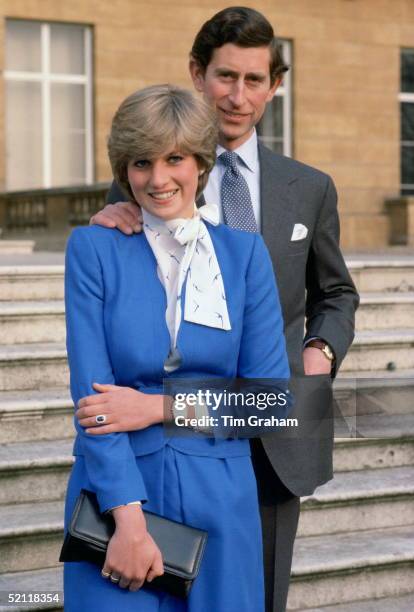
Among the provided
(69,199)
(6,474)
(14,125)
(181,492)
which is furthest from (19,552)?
(14,125)

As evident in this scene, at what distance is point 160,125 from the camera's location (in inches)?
88.0

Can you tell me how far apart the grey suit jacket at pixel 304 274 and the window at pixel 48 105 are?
12344 millimetres

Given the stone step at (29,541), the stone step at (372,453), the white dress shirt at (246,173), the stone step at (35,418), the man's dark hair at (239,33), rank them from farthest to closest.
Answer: the stone step at (372,453)
the stone step at (35,418)
the stone step at (29,541)
the white dress shirt at (246,173)
the man's dark hair at (239,33)

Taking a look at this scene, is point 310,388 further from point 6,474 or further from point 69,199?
point 69,199

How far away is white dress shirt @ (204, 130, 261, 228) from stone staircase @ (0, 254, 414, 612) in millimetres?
1125

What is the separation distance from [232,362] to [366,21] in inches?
605

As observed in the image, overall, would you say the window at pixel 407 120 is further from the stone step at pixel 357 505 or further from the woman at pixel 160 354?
the woman at pixel 160 354

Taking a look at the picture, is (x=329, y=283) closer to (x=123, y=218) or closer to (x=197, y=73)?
(x=197, y=73)

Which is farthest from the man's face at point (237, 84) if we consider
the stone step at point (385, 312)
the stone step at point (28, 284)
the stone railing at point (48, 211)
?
the stone railing at point (48, 211)

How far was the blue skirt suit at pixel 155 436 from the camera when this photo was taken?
7.22 feet

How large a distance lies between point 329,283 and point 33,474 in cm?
211

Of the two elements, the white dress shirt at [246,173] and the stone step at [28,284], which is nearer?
the white dress shirt at [246,173]

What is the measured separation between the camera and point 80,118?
1544 centimetres

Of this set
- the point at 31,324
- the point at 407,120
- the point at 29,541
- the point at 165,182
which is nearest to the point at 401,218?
the point at 407,120
